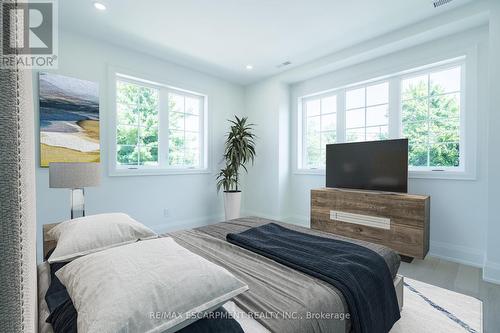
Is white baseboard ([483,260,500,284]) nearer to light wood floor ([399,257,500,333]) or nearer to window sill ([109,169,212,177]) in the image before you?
light wood floor ([399,257,500,333])

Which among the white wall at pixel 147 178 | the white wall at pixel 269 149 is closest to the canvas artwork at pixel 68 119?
the white wall at pixel 147 178

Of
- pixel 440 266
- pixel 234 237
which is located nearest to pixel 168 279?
pixel 234 237

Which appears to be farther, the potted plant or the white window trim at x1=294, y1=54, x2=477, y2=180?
the potted plant

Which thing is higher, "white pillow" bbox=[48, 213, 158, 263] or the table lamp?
the table lamp

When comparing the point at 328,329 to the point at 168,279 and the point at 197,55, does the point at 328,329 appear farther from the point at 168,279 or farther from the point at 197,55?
the point at 197,55

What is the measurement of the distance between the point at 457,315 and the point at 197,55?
13.8 ft

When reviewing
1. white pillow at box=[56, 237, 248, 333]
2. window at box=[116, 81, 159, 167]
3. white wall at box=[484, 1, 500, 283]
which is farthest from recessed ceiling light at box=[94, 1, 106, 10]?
white wall at box=[484, 1, 500, 283]

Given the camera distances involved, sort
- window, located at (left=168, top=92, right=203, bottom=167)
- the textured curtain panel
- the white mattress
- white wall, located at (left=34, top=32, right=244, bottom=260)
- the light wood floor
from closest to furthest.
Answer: the textured curtain panel < the white mattress < the light wood floor < white wall, located at (left=34, top=32, right=244, bottom=260) < window, located at (left=168, top=92, right=203, bottom=167)

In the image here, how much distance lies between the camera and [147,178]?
372cm

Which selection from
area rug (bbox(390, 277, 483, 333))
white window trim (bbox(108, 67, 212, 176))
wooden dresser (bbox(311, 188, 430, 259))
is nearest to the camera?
area rug (bbox(390, 277, 483, 333))

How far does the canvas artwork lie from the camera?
2787 millimetres

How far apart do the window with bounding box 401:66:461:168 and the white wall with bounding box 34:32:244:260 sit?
307 centimetres

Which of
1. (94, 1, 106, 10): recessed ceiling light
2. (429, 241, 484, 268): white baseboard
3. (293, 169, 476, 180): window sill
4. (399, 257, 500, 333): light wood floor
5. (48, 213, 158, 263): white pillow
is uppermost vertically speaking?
(94, 1, 106, 10): recessed ceiling light

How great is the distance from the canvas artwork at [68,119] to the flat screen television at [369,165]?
3.40 m
